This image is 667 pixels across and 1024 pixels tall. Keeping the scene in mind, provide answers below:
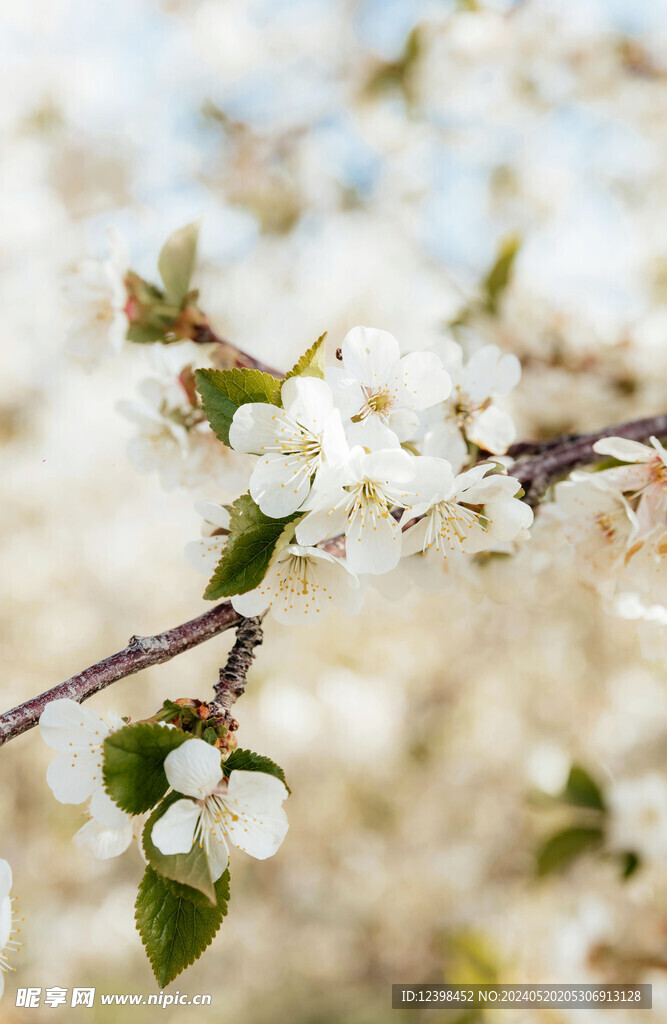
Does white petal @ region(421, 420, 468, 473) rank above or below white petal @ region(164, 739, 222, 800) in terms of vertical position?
above

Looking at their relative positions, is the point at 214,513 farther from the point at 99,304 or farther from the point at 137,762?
the point at 99,304

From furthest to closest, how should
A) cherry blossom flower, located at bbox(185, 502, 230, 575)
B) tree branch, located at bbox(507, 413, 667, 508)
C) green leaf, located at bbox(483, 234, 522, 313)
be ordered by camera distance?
green leaf, located at bbox(483, 234, 522, 313) < tree branch, located at bbox(507, 413, 667, 508) < cherry blossom flower, located at bbox(185, 502, 230, 575)

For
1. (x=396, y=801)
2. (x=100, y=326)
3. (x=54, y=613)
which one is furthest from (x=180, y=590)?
(x=100, y=326)

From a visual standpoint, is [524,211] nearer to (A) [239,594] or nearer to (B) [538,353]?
(B) [538,353]

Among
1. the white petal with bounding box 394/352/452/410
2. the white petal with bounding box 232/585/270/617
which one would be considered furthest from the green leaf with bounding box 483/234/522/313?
the white petal with bounding box 232/585/270/617

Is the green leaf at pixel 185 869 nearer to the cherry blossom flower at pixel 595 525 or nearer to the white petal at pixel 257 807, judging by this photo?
the white petal at pixel 257 807

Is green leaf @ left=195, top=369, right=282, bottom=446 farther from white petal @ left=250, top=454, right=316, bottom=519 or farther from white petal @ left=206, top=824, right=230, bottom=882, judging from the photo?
white petal @ left=206, top=824, right=230, bottom=882
